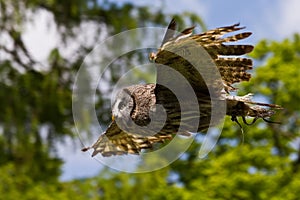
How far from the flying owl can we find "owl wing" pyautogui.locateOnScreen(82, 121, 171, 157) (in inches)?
8.3

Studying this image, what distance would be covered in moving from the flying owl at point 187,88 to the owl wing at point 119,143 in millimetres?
211

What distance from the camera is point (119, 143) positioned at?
17.2ft

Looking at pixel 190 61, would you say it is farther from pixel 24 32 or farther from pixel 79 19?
pixel 79 19

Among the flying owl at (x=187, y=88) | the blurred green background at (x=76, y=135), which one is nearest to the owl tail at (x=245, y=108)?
the flying owl at (x=187, y=88)

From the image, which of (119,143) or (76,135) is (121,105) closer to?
(119,143)

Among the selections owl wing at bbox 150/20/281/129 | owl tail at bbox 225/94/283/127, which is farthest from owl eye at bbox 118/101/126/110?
owl tail at bbox 225/94/283/127

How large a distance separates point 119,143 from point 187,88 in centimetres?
77

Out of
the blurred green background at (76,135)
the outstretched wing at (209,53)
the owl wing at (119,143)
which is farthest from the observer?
the blurred green background at (76,135)

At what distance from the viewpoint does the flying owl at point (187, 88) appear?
4473 mm

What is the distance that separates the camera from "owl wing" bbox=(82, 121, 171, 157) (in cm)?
515

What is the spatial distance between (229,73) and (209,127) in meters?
0.32

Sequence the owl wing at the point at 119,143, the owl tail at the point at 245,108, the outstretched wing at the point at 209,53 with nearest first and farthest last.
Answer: the outstretched wing at the point at 209,53, the owl tail at the point at 245,108, the owl wing at the point at 119,143

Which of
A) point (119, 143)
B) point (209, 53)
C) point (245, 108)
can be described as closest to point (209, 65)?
point (209, 53)

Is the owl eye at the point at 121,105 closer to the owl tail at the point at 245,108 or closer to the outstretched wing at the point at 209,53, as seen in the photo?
the outstretched wing at the point at 209,53
